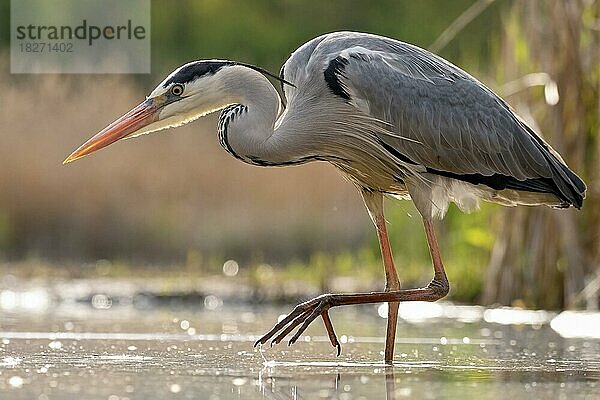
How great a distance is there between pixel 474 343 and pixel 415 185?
1099 mm

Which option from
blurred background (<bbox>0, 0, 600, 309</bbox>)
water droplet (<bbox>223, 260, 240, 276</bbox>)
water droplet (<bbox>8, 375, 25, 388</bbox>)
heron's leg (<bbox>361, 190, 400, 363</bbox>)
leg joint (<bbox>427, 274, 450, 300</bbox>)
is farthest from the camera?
water droplet (<bbox>223, 260, 240, 276</bbox>)

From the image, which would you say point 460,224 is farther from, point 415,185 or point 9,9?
point 9,9

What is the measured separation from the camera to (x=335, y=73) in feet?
24.6

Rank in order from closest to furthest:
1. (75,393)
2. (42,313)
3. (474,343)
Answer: (75,393), (474,343), (42,313)

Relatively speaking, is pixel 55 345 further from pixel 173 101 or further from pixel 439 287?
pixel 439 287

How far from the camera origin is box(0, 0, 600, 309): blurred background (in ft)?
35.2

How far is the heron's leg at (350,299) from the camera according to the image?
694 cm

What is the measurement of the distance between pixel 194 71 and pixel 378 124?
3.22ft

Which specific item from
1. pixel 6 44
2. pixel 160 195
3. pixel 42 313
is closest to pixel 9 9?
pixel 6 44

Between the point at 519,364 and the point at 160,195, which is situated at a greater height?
the point at 160,195

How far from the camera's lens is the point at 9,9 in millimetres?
24516

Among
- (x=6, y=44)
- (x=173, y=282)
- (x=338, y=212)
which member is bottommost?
(x=173, y=282)

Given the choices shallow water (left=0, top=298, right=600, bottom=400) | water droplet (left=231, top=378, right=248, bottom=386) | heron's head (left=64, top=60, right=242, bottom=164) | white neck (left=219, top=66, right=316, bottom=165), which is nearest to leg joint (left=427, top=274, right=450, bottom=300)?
shallow water (left=0, top=298, right=600, bottom=400)

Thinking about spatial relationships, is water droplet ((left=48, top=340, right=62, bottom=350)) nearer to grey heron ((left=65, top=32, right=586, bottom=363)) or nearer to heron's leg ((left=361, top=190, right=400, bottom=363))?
grey heron ((left=65, top=32, right=586, bottom=363))
